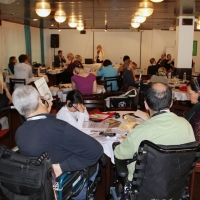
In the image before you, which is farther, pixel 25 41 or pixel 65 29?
pixel 65 29

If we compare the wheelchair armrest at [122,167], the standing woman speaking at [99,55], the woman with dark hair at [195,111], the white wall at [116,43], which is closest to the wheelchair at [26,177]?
the wheelchair armrest at [122,167]

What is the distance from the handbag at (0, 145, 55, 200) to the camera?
6.14 feet

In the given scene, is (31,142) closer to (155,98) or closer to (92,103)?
(155,98)

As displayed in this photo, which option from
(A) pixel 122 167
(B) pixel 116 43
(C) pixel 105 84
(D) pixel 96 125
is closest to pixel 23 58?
(C) pixel 105 84

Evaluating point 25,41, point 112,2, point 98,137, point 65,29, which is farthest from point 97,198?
point 65,29

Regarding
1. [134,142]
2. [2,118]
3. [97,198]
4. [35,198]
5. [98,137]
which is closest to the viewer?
[35,198]

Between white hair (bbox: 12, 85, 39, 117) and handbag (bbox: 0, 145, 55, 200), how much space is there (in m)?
0.31

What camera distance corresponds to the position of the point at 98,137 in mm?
2969

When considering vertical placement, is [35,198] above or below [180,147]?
below

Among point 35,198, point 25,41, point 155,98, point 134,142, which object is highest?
point 25,41

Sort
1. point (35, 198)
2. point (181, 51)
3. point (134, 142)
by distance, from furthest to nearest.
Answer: point (181, 51) < point (134, 142) < point (35, 198)

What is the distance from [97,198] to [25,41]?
11.8m

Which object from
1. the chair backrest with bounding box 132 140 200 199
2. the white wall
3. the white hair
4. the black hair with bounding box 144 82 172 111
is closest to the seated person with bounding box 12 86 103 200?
the white hair

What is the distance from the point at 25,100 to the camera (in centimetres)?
212
